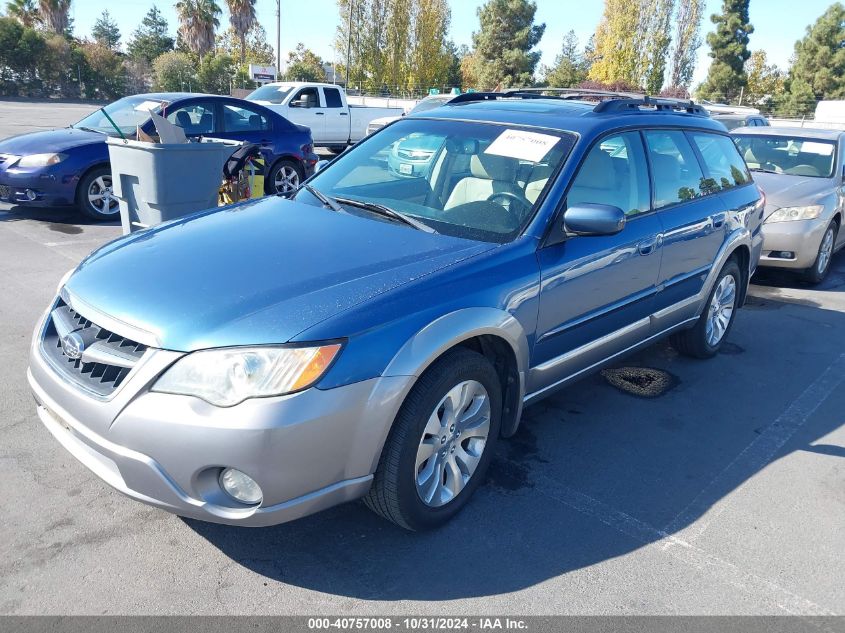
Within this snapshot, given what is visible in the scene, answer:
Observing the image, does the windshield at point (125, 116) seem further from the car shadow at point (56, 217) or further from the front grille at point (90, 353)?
the front grille at point (90, 353)

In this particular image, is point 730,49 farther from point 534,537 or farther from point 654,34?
point 534,537

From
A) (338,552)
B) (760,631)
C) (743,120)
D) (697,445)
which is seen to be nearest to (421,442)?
(338,552)

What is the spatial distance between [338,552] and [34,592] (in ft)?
3.63

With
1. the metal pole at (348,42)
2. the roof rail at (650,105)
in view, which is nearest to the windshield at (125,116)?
the roof rail at (650,105)

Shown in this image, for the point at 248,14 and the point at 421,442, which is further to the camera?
the point at 248,14

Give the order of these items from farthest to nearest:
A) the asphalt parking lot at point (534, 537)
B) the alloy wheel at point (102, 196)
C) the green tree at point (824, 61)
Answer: the green tree at point (824, 61)
the alloy wheel at point (102, 196)
the asphalt parking lot at point (534, 537)

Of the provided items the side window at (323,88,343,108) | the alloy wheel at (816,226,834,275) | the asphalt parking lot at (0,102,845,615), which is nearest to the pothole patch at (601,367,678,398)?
the asphalt parking lot at (0,102,845,615)

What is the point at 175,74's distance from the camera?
39812 mm

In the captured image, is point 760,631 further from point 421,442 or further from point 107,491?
point 107,491

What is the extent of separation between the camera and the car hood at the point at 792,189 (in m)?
7.44

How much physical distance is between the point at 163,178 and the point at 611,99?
3.47m

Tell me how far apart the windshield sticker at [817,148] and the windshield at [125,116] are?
811cm

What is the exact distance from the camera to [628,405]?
438 cm

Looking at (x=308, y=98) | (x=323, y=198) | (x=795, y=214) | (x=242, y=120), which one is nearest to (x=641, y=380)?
(x=323, y=198)
